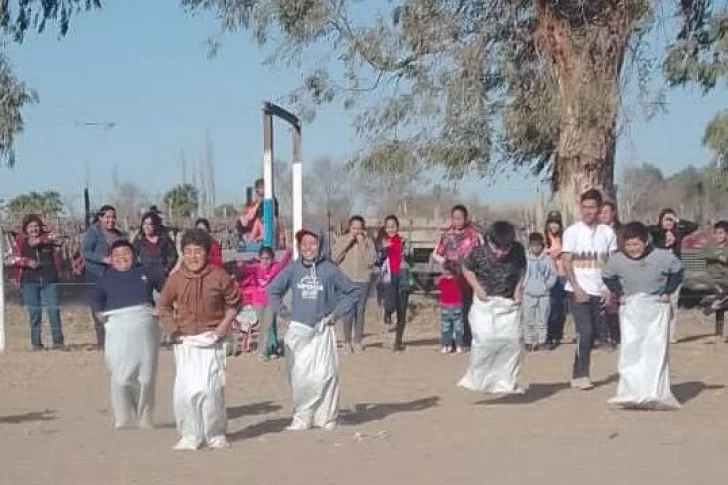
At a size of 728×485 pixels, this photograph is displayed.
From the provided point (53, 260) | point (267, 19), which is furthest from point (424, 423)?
point (267, 19)

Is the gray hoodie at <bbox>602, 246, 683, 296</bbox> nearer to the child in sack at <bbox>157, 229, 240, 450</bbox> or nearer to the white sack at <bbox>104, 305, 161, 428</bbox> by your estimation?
the child in sack at <bbox>157, 229, 240, 450</bbox>

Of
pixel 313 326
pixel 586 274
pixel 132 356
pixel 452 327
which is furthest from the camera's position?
pixel 452 327

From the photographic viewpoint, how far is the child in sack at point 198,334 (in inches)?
394

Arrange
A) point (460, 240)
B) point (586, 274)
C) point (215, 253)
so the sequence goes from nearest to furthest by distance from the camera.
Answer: point (586, 274), point (215, 253), point (460, 240)

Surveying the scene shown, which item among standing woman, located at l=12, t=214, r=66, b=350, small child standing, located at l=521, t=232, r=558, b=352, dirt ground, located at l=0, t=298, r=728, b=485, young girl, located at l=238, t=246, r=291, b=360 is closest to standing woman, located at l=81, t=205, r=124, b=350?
dirt ground, located at l=0, t=298, r=728, b=485

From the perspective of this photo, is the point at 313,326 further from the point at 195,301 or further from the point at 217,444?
the point at 217,444

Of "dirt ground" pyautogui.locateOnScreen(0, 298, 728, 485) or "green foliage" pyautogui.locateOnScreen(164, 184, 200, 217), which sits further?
"green foliage" pyautogui.locateOnScreen(164, 184, 200, 217)

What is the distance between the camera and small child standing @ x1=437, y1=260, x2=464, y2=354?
662 inches

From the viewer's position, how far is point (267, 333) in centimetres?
1628

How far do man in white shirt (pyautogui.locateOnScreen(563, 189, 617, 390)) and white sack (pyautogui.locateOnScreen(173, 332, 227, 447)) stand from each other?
13.4 feet

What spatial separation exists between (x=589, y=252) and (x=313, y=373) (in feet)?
12.1

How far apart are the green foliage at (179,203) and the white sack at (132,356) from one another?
79.9 ft

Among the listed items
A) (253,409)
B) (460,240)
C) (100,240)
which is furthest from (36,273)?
(253,409)

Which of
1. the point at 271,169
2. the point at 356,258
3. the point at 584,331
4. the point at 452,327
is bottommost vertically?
the point at 452,327
